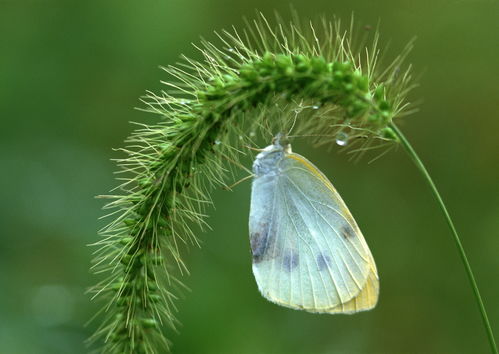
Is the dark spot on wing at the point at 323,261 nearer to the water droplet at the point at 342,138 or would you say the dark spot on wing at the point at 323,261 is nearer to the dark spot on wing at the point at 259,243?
the dark spot on wing at the point at 259,243

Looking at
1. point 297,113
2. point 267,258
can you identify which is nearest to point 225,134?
point 297,113

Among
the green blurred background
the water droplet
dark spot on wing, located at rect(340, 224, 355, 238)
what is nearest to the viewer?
the water droplet

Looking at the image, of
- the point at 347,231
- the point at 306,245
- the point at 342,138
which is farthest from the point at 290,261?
the point at 342,138

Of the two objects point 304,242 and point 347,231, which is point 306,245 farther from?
point 347,231

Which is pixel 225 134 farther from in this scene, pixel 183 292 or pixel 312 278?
pixel 183 292

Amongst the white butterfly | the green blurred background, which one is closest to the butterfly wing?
the white butterfly

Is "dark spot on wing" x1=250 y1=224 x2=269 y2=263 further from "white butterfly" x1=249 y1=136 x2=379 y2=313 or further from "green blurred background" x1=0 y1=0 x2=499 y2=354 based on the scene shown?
"green blurred background" x1=0 y1=0 x2=499 y2=354

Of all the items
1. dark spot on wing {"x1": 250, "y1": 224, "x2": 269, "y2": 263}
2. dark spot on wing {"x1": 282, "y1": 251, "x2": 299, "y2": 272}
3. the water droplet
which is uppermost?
the water droplet

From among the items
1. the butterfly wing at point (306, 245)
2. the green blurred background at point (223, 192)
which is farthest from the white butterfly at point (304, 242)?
the green blurred background at point (223, 192)
